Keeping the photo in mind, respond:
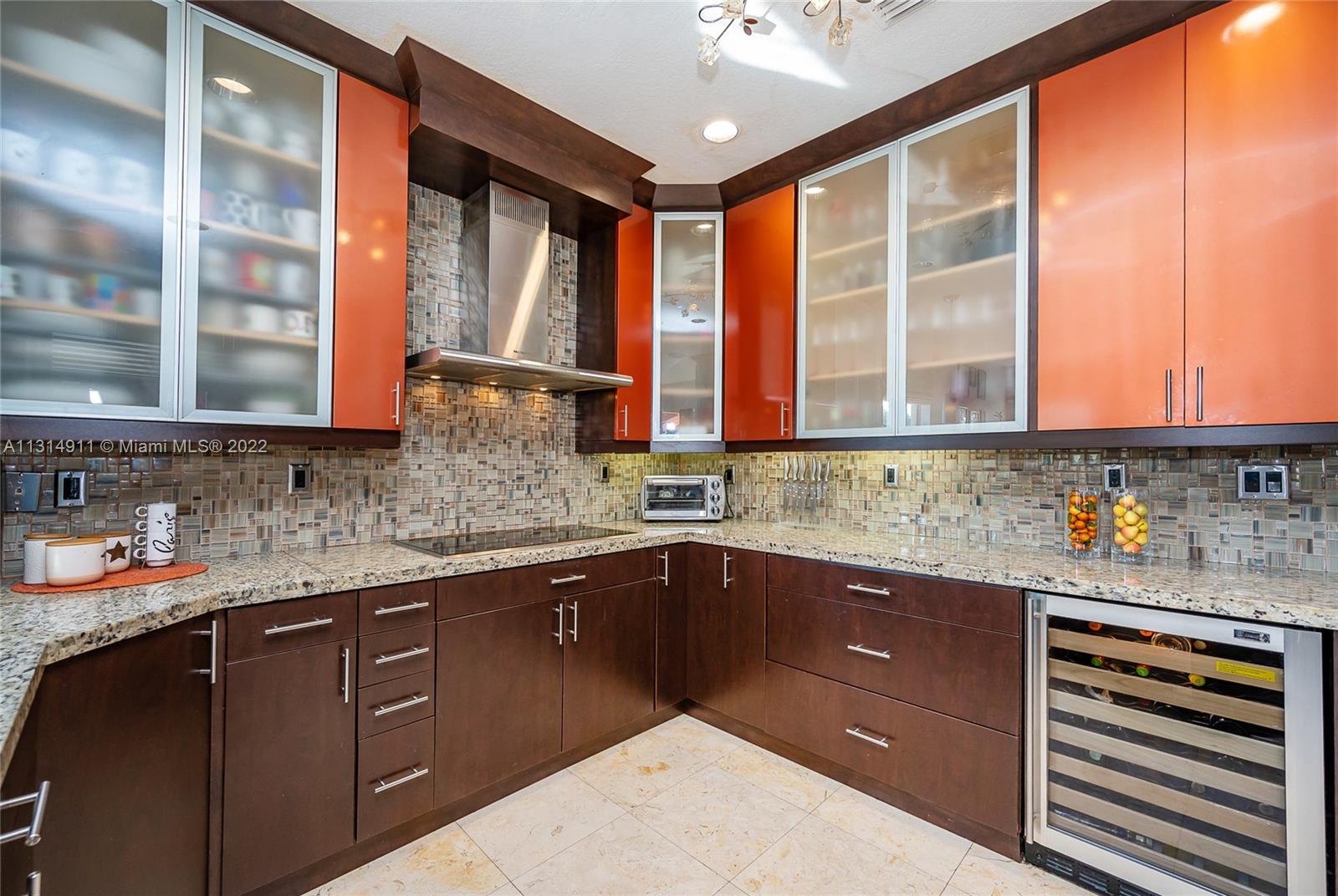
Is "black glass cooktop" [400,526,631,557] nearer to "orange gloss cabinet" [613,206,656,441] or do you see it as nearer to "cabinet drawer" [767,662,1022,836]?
"orange gloss cabinet" [613,206,656,441]

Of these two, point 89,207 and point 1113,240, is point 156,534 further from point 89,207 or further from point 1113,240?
point 1113,240

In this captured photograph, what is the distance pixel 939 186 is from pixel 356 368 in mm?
2330

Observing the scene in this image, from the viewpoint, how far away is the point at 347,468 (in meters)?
2.26

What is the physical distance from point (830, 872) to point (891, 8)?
269 cm

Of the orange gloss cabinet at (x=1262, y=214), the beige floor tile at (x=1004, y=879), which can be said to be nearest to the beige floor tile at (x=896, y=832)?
the beige floor tile at (x=1004, y=879)

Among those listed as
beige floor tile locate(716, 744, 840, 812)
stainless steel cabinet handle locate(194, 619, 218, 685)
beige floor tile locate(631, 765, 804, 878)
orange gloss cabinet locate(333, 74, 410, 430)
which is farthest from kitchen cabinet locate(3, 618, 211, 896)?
beige floor tile locate(716, 744, 840, 812)

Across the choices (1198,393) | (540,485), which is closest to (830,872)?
(1198,393)

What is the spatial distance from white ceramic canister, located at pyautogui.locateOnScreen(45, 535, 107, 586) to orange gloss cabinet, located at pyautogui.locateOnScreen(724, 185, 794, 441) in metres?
2.40

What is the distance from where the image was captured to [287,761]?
1.58m

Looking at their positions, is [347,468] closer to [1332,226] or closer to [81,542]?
[81,542]

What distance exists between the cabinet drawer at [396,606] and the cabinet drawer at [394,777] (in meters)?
0.34

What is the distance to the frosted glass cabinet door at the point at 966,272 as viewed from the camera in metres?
2.08

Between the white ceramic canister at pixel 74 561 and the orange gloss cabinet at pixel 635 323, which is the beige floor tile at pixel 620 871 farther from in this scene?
the orange gloss cabinet at pixel 635 323

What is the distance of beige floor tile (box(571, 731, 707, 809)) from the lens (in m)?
2.15
